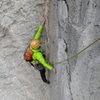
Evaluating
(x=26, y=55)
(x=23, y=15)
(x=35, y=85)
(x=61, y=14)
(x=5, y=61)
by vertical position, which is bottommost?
(x=35, y=85)

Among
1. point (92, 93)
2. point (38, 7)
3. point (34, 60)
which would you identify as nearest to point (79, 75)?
point (92, 93)

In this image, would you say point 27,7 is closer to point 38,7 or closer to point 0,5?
point 38,7

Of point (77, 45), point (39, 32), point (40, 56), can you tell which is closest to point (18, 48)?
point (39, 32)

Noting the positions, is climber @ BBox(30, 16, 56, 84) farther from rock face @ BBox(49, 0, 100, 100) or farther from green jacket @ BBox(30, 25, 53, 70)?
rock face @ BBox(49, 0, 100, 100)

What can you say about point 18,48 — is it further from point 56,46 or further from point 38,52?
point 56,46

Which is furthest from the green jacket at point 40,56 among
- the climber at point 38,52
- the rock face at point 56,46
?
the rock face at point 56,46

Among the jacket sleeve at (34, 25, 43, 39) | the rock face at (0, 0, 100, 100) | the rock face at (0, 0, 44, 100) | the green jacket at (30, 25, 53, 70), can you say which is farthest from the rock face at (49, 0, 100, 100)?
the rock face at (0, 0, 44, 100)

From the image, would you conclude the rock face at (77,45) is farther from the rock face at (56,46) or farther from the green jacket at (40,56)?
the green jacket at (40,56)

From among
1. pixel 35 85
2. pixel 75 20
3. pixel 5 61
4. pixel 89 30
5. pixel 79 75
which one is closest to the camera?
pixel 89 30

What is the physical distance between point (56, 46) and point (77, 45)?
2.72ft

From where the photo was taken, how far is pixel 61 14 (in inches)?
111

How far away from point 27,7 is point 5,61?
1.52 m

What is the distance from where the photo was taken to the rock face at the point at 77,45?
7.02 ft

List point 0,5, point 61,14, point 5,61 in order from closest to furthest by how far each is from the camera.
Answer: point 61,14 < point 0,5 < point 5,61
